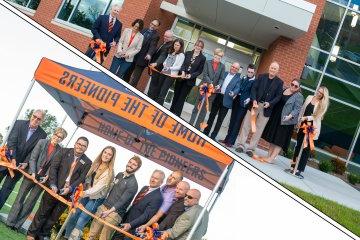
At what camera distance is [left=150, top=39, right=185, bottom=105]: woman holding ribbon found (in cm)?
809

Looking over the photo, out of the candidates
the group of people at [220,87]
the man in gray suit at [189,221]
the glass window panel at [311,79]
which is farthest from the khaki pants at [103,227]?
the glass window panel at [311,79]

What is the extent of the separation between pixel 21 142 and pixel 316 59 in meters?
Answer: 14.0

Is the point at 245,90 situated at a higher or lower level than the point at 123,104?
higher

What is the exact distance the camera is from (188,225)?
2252mm

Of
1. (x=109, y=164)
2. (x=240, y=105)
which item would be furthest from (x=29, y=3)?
(x=109, y=164)

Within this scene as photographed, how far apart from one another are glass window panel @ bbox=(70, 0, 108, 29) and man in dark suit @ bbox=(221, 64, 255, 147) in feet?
27.7

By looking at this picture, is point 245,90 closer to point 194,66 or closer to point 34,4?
point 194,66

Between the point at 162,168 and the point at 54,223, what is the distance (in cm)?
63

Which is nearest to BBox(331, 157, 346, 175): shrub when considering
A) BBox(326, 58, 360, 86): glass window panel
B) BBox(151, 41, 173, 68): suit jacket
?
BBox(326, 58, 360, 86): glass window panel

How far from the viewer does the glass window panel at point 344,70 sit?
Result: 15.5 m

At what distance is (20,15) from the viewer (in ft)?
6.95

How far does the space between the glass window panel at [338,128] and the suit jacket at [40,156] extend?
1381cm

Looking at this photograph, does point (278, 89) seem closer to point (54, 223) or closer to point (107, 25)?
point (107, 25)

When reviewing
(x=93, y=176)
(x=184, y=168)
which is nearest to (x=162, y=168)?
(x=184, y=168)
